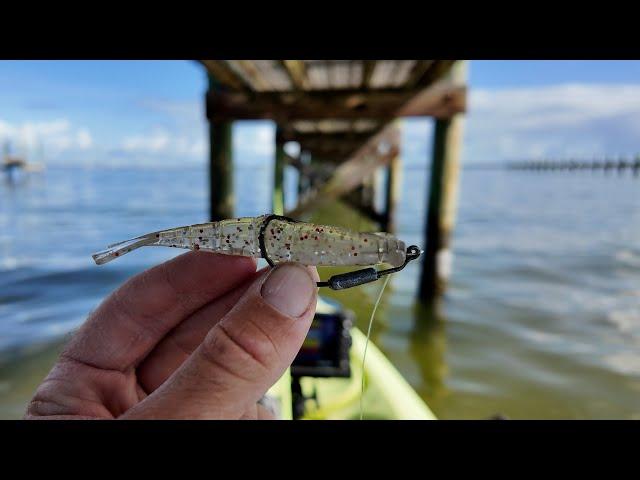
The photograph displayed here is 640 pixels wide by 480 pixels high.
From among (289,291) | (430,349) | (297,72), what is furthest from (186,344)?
(297,72)

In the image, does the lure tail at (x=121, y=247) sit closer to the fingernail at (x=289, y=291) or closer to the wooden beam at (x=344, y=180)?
the fingernail at (x=289, y=291)

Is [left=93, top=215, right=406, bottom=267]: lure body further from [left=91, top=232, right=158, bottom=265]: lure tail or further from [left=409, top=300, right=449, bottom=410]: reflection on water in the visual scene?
[left=409, top=300, right=449, bottom=410]: reflection on water

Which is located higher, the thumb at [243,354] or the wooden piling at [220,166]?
the wooden piling at [220,166]

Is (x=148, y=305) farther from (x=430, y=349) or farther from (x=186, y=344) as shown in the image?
(x=430, y=349)

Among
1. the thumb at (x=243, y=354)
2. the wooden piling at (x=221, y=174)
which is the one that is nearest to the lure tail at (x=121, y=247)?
the thumb at (x=243, y=354)
